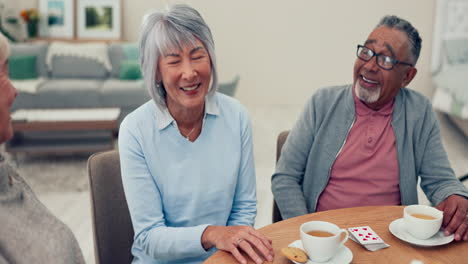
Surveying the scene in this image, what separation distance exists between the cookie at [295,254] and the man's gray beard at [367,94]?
2.54 ft

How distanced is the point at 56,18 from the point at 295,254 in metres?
4.99

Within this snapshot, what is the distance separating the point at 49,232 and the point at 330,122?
39.8 inches

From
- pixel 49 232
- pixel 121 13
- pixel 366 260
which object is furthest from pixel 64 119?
pixel 366 260

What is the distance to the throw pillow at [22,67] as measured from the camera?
470cm

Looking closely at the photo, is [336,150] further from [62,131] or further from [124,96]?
[124,96]

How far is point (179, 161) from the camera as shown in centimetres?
142

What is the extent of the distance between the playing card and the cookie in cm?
17

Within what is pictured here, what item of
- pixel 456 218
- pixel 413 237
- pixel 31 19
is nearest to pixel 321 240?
pixel 413 237

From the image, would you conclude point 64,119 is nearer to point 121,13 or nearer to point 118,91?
point 118,91

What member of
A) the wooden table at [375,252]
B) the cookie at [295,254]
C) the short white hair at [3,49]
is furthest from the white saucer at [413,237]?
the short white hair at [3,49]

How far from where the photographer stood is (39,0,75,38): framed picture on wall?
5.34 m

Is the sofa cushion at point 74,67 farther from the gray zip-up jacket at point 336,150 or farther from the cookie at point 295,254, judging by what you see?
the cookie at point 295,254

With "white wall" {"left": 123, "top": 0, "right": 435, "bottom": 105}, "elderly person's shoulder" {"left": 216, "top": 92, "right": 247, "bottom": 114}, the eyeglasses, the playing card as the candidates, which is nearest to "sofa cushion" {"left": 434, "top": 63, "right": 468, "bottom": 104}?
"white wall" {"left": 123, "top": 0, "right": 435, "bottom": 105}

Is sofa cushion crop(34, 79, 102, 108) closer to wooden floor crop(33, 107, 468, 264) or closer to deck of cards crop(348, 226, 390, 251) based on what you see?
wooden floor crop(33, 107, 468, 264)
